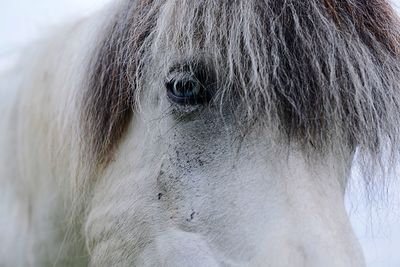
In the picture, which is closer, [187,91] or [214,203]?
[214,203]

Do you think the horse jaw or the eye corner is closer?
the horse jaw

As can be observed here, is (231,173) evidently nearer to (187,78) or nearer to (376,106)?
(187,78)

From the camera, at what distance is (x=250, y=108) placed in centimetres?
163

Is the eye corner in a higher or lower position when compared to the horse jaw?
higher

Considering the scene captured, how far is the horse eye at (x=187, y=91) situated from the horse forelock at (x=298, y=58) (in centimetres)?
6

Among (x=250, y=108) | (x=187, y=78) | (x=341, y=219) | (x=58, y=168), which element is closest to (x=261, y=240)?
(x=341, y=219)

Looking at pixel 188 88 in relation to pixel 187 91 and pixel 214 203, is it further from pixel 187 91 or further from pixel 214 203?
pixel 214 203

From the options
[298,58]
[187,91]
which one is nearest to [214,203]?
[187,91]

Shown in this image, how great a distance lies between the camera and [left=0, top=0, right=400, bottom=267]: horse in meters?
1.54

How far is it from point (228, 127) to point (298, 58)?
11.2 inches

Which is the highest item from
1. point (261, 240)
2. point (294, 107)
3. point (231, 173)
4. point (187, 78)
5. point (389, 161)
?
point (187, 78)

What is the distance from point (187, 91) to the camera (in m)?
1.74

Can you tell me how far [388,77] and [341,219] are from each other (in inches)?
19.3

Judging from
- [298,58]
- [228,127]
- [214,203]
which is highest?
[298,58]
